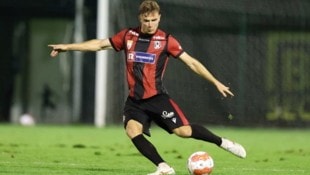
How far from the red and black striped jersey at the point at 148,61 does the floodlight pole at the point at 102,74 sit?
→ 10.0 m

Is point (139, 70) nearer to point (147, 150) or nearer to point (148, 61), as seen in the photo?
point (148, 61)

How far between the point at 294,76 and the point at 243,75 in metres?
1.06

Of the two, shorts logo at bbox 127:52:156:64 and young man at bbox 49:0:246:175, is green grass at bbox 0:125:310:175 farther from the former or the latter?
shorts logo at bbox 127:52:156:64

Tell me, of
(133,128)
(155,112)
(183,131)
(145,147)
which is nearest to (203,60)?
(183,131)

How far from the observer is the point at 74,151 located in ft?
44.5

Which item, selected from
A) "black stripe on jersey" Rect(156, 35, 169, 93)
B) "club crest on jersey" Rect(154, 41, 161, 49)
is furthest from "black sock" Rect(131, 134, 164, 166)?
"club crest on jersey" Rect(154, 41, 161, 49)

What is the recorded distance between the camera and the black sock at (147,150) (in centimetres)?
976

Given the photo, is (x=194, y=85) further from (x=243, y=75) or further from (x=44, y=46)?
(x=44, y=46)

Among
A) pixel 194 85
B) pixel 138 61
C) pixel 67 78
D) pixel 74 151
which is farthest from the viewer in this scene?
pixel 67 78

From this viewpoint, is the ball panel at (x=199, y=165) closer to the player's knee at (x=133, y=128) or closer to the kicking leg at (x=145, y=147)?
the kicking leg at (x=145, y=147)

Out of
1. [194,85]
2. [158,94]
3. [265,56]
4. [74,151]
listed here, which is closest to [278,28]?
[265,56]

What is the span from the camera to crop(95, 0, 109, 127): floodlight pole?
20.1 m

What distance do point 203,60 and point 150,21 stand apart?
988 cm

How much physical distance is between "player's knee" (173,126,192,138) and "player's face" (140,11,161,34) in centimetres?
106
